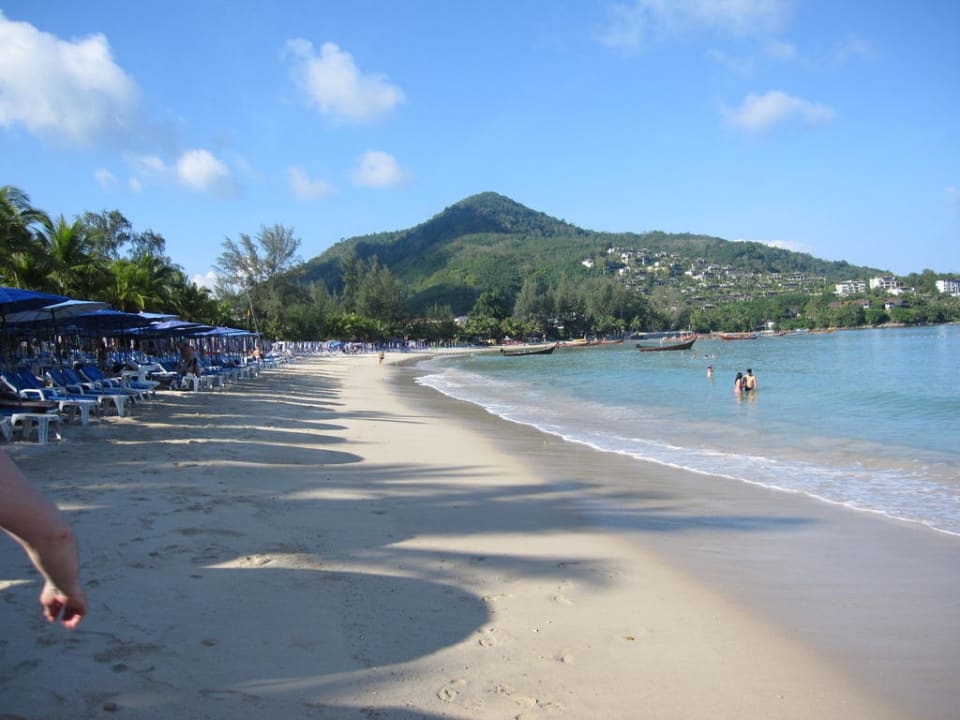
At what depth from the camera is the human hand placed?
4.42 feet

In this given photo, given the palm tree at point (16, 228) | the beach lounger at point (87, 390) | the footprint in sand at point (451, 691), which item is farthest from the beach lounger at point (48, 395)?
the footprint in sand at point (451, 691)

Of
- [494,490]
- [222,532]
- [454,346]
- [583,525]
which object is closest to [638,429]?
[494,490]

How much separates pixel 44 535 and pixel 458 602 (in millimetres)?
2626

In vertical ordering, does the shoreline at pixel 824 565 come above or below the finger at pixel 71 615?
below

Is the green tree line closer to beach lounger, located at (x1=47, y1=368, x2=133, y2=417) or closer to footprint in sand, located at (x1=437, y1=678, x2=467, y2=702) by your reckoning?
beach lounger, located at (x1=47, y1=368, x2=133, y2=417)

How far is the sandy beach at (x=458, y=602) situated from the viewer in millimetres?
2633

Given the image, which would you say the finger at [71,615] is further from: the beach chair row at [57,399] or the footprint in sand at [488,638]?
the beach chair row at [57,399]

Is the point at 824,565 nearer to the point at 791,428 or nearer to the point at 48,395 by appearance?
the point at 791,428

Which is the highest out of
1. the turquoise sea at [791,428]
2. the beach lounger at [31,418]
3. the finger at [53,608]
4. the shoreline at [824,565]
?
the finger at [53,608]

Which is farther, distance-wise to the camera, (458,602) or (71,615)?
(458,602)

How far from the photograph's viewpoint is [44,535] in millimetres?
1248

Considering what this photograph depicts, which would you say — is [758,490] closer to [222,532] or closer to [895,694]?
[895,694]

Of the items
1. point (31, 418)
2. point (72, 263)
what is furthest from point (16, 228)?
point (31, 418)

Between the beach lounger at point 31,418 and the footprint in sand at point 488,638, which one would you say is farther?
the beach lounger at point 31,418
